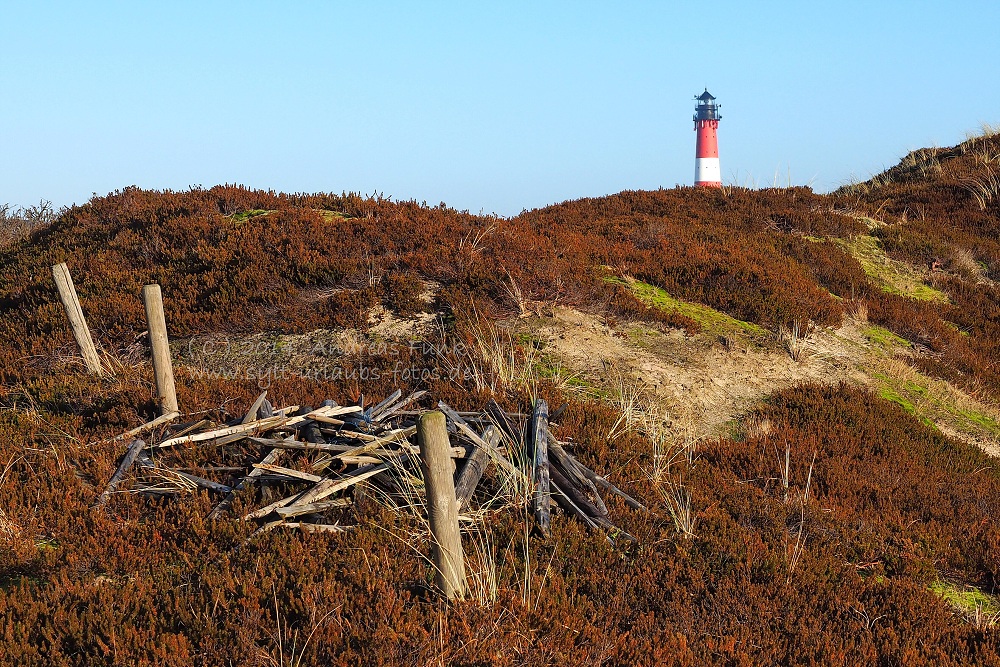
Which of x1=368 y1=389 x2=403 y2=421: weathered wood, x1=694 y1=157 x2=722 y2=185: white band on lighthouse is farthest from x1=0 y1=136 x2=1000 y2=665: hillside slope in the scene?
x1=694 y1=157 x2=722 y2=185: white band on lighthouse

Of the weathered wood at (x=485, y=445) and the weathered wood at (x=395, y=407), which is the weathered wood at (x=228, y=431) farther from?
the weathered wood at (x=485, y=445)

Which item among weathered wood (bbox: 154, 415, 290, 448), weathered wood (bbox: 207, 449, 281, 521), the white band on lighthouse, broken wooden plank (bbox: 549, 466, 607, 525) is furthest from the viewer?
the white band on lighthouse

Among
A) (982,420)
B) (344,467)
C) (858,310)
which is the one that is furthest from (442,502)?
(858,310)

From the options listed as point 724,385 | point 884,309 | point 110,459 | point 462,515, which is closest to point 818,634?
point 462,515

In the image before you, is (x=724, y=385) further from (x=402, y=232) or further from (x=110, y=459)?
(x=110, y=459)

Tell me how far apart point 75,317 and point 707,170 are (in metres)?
49.2

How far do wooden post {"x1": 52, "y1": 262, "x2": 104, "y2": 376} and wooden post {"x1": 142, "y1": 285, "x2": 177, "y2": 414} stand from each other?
1788mm

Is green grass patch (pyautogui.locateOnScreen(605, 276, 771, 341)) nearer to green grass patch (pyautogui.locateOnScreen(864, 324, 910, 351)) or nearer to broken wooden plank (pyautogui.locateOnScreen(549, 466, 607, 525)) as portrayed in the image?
green grass patch (pyautogui.locateOnScreen(864, 324, 910, 351))

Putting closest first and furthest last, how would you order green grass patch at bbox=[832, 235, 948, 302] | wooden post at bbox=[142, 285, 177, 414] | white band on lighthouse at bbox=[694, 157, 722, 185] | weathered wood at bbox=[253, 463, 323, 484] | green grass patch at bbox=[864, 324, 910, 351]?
1. weathered wood at bbox=[253, 463, 323, 484]
2. wooden post at bbox=[142, 285, 177, 414]
3. green grass patch at bbox=[864, 324, 910, 351]
4. green grass patch at bbox=[832, 235, 948, 302]
5. white band on lighthouse at bbox=[694, 157, 722, 185]

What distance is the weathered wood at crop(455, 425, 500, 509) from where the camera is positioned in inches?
213

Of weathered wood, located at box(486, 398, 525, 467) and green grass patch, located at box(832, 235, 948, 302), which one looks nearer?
weathered wood, located at box(486, 398, 525, 467)

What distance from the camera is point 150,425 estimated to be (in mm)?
6566

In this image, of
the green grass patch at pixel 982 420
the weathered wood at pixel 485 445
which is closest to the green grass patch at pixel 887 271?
the green grass patch at pixel 982 420

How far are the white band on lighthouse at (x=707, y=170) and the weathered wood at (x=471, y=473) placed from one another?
161 feet
